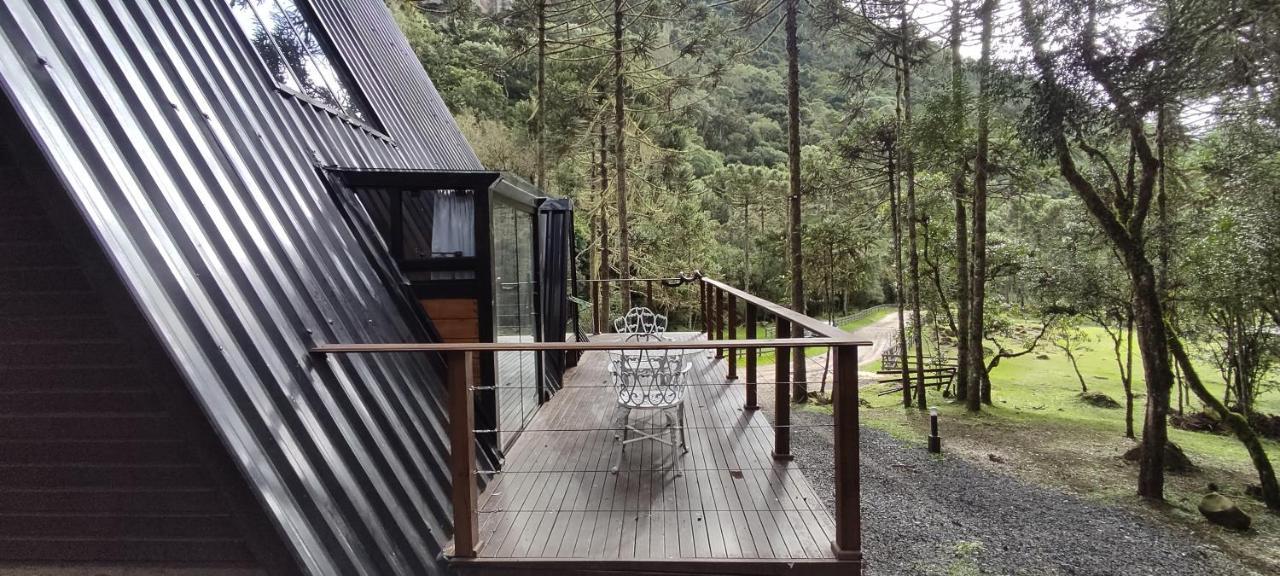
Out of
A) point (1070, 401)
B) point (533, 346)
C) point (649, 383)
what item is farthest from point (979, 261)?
point (533, 346)

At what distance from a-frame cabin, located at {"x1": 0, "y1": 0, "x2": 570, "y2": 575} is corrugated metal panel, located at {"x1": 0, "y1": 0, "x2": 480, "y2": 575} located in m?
0.01

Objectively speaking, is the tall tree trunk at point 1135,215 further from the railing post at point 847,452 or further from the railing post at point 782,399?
the railing post at point 847,452

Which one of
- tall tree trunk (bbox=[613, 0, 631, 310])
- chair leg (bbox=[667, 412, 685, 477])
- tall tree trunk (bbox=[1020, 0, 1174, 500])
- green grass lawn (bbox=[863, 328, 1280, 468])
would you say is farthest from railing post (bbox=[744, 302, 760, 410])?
green grass lawn (bbox=[863, 328, 1280, 468])

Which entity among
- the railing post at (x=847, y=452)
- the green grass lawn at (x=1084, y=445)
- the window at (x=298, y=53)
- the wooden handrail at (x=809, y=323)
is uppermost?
the window at (x=298, y=53)

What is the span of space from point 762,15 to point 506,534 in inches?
451

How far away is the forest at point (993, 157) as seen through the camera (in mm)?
6965

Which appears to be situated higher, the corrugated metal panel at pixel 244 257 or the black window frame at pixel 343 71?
the black window frame at pixel 343 71

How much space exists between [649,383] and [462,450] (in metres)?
1.88

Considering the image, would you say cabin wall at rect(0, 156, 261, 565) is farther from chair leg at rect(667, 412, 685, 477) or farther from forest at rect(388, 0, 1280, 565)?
forest at rect(388, 0, 1280, 565)

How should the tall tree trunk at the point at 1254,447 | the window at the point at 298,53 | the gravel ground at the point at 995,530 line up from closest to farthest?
the window at the point at 298,53
the gravel ground at the point at 995,530
the tall tree trunk at the point at 1254,447

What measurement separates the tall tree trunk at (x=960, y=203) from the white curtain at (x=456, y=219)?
9.86m

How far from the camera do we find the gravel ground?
20.9ft

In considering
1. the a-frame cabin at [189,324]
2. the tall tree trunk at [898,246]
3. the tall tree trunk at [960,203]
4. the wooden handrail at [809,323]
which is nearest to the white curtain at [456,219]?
the a-frame cabin at [189,324]

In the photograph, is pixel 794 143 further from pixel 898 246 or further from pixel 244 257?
pixel 244 257
